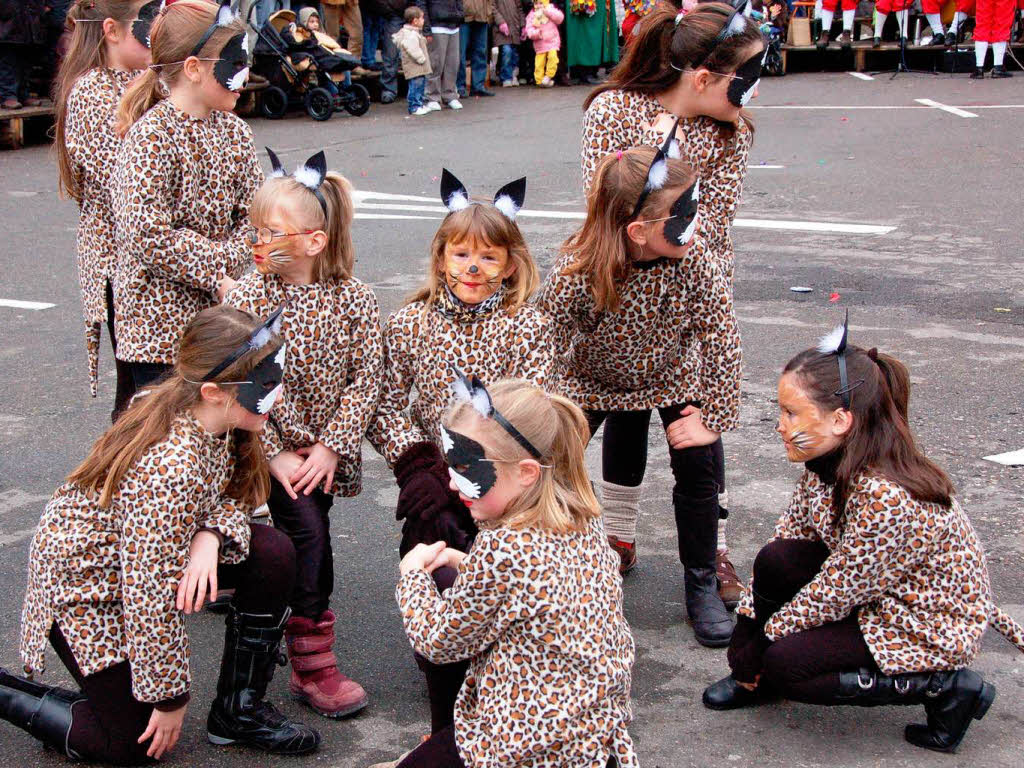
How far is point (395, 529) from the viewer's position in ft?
15.7

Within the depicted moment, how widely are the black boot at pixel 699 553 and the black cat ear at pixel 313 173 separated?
1.49 metres

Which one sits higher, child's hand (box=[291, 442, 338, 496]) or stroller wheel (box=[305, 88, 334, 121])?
stroller wheel (box=[305, 88, 334, 121])

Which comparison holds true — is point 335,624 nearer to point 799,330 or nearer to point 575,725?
point 575,725

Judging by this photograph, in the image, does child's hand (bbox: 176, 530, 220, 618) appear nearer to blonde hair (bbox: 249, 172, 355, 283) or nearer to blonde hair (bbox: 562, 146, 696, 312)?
blonde hair (bbox: 249, 172, 355, 283)

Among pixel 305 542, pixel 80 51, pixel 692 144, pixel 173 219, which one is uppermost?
pixel 80 51

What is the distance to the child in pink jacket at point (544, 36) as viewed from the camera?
18.6 metres

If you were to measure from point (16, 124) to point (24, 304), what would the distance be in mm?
6263

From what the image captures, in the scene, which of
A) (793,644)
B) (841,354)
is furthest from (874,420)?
(793,644)

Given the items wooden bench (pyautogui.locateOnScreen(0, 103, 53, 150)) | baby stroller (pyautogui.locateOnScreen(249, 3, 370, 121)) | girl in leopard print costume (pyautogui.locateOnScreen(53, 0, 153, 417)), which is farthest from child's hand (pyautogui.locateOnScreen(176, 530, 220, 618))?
baby stroller (pyautogui.locateOnScreen(249, 3, 370, 121))

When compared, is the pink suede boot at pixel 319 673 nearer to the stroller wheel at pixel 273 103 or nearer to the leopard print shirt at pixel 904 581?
the leopard print shirt at pixel 904 581

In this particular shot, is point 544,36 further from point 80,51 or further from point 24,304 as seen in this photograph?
point 80,51

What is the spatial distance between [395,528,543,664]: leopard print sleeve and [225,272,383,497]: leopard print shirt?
0.95 meters

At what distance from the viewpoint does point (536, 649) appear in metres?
2.81

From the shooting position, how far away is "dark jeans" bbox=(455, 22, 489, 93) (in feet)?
58.3
